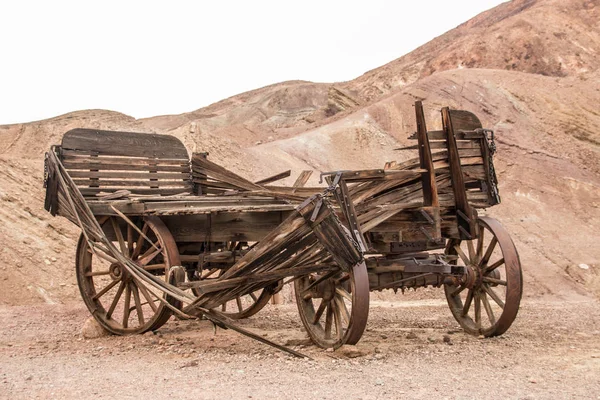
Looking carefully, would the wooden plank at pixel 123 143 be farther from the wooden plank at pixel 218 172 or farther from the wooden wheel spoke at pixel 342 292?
the wooden wheel spoke at pixel 342 292

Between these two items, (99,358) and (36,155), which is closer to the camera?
(99,358)

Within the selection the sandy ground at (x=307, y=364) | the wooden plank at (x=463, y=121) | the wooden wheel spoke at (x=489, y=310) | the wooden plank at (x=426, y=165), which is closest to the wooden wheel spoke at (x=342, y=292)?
the sandy ground at (x=307, y=364)

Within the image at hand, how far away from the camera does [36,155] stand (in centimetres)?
2484

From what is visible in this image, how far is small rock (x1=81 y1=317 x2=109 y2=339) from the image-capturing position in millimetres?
7410

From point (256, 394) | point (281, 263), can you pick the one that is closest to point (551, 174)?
point (281, 263)

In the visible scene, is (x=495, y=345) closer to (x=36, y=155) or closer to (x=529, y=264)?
(x=529, y=264)

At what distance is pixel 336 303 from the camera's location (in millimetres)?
6090

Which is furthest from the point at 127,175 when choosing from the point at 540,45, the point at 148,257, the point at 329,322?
the point at 540,45

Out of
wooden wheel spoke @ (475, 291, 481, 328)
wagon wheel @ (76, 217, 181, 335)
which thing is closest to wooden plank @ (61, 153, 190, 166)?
wagon wheel @ (76, 217, 181, 335)

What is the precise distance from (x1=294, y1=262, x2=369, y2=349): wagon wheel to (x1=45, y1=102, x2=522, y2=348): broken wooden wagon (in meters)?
0.01

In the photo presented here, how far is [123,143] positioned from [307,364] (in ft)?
14.8

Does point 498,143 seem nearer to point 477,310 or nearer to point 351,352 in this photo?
point 477,310

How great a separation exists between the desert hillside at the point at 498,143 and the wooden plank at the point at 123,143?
3.34m

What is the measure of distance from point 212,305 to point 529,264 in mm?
10555
